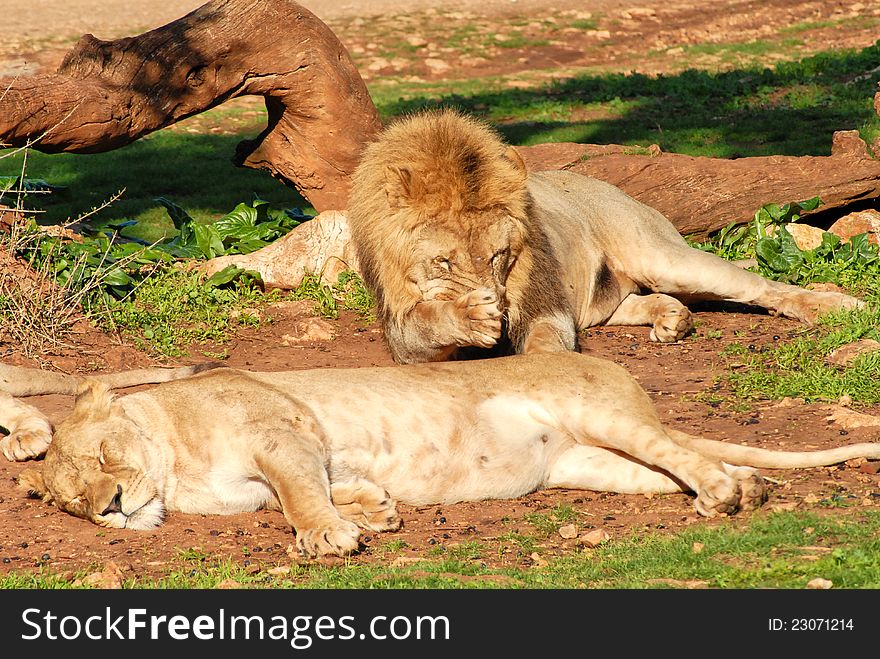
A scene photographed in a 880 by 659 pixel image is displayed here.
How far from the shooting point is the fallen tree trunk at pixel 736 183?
995 cm

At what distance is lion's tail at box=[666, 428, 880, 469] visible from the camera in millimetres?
5574

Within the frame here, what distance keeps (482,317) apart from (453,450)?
1.01m

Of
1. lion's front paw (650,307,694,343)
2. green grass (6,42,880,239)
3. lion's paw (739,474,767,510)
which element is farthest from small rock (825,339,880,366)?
green grass (6,42,880,239)

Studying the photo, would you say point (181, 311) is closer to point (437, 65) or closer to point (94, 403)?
point (94, 403)

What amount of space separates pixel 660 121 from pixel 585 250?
7986mm

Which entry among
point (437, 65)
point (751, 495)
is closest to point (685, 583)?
point (751, 495)

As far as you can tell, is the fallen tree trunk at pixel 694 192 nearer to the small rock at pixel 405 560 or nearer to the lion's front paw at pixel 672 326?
the lion's front paw at pixel 672 326

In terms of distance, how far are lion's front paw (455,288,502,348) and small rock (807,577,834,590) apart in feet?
8.24

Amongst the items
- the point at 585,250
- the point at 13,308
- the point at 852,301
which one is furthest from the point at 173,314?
the point at 852,301

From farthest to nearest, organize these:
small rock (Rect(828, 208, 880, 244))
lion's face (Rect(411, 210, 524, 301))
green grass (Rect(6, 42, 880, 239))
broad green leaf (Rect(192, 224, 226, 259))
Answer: green grass (Rect(6, 42, 880, 239)) < broad green leaf (Rect(192, 224, 226, 259)) < small rock (Rect(828, 208, 880, 244)) < lion's face (Rect(411, 210, 524, 301))

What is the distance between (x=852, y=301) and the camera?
27.6 ft

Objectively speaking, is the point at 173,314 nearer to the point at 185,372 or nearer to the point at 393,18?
the point at 185,372

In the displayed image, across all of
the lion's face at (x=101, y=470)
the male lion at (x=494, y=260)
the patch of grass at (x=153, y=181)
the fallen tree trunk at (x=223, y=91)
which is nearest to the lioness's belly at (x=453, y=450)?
the male lion at (x=494, y=260)

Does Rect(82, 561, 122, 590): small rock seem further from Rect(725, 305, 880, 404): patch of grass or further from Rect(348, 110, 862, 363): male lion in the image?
Rect(725, 305, 880, 404): patch of grass
